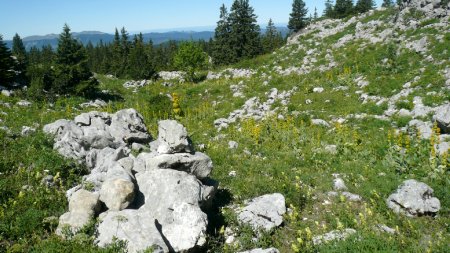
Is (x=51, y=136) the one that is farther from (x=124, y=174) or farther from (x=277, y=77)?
(x=277, y=77)

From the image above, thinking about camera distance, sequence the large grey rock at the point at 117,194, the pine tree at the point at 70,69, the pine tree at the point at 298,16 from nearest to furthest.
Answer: the large grey rock at the point at 117,194
the pine tree at the point at 70,69
the pine tree at the point at 298,16

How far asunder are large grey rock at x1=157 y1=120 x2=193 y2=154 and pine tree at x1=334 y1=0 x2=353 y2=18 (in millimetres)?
54810

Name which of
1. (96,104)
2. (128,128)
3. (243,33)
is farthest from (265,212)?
(243,33)

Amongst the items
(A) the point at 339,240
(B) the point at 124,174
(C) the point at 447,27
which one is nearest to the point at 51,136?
(B) the point at 124,174

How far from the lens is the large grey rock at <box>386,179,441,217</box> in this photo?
31.2ft

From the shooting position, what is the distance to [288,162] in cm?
1363

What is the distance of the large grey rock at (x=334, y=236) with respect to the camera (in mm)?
8047

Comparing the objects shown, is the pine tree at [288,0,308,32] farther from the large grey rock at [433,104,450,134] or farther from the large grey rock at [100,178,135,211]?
the large grey rock at [100,178,135,211]

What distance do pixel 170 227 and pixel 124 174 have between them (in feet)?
6.33

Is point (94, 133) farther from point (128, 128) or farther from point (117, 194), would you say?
point (117, 194)

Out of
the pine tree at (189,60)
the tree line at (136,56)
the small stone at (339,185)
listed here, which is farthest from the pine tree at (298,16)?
the small stone at (339,185)

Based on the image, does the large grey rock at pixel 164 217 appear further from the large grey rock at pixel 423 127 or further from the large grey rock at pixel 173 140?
the large grey rock at pixel 423 127

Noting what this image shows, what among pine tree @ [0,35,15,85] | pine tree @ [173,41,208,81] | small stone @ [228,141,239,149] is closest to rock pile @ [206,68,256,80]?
pine tree @ [173,41,208,81]

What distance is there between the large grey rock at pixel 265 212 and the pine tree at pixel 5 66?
21427 mm
